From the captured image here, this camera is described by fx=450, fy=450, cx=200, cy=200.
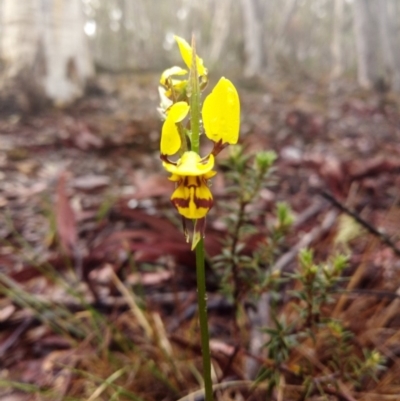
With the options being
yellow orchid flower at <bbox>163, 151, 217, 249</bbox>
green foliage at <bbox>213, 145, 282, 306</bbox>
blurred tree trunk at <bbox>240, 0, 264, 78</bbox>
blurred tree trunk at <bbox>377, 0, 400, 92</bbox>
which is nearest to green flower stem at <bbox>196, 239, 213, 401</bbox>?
yellow orchid flower at <bbox>163, 151, 217, 249</bbox>

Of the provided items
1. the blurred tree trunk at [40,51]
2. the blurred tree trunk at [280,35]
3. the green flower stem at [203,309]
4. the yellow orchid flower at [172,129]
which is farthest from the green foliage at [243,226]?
the blurred tree trunk at [280,35]

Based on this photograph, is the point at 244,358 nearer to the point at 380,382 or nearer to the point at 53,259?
the point at 380,382

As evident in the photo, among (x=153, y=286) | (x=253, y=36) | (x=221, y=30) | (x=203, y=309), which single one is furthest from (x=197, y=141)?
(x=221, y=30)

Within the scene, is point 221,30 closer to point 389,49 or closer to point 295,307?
point 389,49

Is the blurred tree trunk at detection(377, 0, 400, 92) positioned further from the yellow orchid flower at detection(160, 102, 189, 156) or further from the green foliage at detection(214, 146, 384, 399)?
the yellow orchid flower at detection(160, 102, 189, 156)

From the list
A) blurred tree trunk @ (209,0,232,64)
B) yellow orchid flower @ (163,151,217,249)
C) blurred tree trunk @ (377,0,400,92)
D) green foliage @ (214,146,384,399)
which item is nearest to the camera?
yellow orchid flower @ (163,151,217,249)

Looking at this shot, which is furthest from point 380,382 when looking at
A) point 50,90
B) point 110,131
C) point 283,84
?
point 283,84
